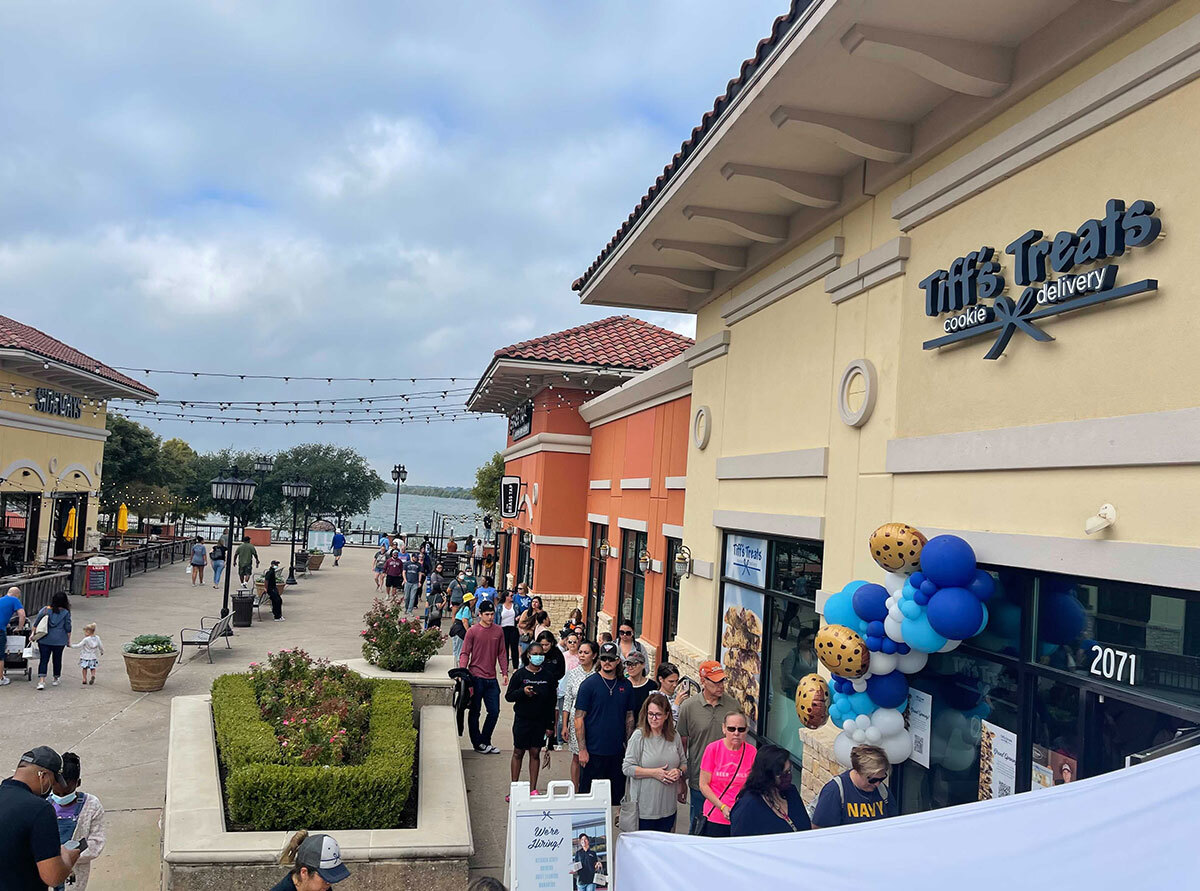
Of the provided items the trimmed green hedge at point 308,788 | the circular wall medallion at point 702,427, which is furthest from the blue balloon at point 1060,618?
the circular wall medallion at point 702,427

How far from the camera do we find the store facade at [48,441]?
24984mm

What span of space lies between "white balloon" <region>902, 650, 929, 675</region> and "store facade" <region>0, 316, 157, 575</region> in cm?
2489

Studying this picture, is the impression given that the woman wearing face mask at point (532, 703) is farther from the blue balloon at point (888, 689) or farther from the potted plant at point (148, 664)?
the potted plant at point (148, 664)

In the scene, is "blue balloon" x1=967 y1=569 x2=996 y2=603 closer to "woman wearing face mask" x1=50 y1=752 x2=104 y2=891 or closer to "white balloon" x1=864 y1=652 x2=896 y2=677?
"white balloon" x1=864 y1=652 x2=896 y2=677

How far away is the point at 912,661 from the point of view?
5738 millimetres

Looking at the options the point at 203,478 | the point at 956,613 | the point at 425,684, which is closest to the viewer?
the point at 956,613

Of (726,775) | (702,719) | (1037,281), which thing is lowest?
(726,775)

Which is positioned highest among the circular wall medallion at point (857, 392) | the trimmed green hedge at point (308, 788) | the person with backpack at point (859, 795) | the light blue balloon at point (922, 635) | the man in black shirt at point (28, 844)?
the circular wall medallion at point (857, 392)

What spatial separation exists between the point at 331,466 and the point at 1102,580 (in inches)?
2392

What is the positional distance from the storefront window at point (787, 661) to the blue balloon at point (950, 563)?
Answer: 2798 mm

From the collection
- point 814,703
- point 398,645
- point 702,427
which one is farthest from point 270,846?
point 702,427

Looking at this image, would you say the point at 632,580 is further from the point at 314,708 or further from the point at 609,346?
the point at 314,708

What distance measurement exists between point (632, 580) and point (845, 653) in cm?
990

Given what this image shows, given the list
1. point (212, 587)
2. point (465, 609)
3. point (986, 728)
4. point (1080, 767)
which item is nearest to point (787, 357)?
point (986, 728)
